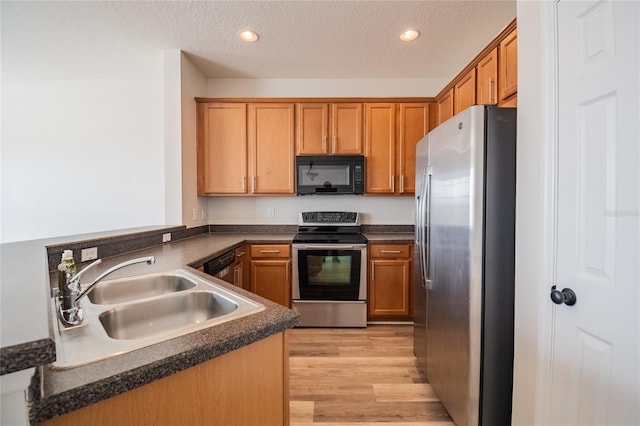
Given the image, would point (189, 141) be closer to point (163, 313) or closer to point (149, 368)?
point (163, 313)

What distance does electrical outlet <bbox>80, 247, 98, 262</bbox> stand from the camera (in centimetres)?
160

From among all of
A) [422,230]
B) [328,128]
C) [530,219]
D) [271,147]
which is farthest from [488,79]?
[271,147]

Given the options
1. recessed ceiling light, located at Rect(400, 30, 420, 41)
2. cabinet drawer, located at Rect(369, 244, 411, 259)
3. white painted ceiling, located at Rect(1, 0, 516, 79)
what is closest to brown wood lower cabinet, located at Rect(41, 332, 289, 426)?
cabinet drawer, located at Rect(369, 244, 411, 259)

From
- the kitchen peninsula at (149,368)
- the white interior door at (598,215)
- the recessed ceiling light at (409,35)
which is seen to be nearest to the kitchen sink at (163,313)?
the kitchen peninsula at (149,368)

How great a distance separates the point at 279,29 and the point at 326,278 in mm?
2317

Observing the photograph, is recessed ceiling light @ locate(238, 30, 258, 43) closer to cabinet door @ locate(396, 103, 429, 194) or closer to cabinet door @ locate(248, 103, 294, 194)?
cabinet door @ locate(248, 103, 294, 194)

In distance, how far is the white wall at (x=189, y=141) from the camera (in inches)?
107

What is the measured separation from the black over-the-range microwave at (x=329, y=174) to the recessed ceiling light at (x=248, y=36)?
116cm

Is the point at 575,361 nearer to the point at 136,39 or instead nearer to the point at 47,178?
the point at 136,39

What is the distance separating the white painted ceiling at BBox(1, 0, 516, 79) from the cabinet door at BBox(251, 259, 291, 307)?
2117 millimetres

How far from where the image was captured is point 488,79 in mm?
2049

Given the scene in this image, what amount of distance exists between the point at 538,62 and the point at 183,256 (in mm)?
2201

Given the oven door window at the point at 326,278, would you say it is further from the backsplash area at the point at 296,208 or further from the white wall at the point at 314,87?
the white wall at the point at 314,87

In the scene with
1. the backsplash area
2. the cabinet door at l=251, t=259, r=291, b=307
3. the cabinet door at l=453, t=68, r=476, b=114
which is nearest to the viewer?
the cabinet door at l=453, t=68, r=476, b=114
